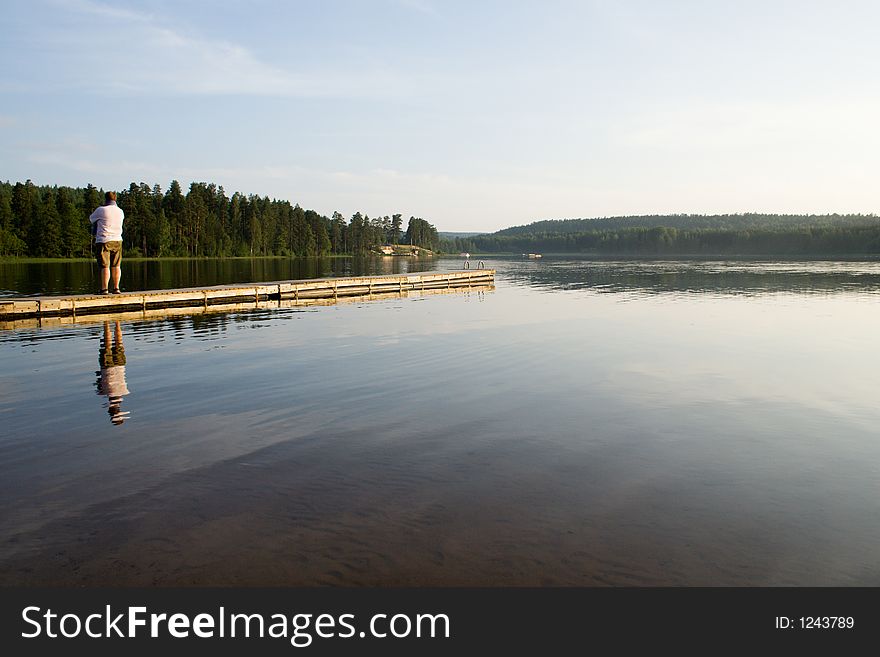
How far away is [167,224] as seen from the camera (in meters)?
103

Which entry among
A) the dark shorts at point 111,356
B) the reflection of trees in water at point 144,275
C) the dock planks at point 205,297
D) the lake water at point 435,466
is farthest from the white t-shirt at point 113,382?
the reflection of trees in water at point 144,275

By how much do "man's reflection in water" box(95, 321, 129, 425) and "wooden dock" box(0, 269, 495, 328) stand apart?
6632mm

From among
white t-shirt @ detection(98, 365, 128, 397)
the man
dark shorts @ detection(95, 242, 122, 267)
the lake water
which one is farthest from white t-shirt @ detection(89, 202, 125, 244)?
white t-shirt @ detection(98, 365, 128, 397)

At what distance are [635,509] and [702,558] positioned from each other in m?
1.06

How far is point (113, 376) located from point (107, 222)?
10.0 meters

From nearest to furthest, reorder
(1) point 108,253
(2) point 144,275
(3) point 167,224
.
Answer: (1) point 108,253
(2) point 144,275
(3) point 167,224

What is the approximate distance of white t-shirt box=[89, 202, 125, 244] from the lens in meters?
20.5

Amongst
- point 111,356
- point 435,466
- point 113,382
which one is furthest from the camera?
point 111,356

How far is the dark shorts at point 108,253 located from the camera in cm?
2128

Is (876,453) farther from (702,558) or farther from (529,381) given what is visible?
(529,381)

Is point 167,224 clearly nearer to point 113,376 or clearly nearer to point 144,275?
point 144,275

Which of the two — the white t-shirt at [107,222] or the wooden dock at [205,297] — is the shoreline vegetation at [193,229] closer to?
the wooden dock at [205,297]

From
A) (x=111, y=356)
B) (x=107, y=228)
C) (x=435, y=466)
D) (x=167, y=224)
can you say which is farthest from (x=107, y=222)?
(x=167, y=224)

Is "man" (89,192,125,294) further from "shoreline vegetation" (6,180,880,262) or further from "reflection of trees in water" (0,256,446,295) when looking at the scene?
"shoreline vegetation" (6,180,880,262)
